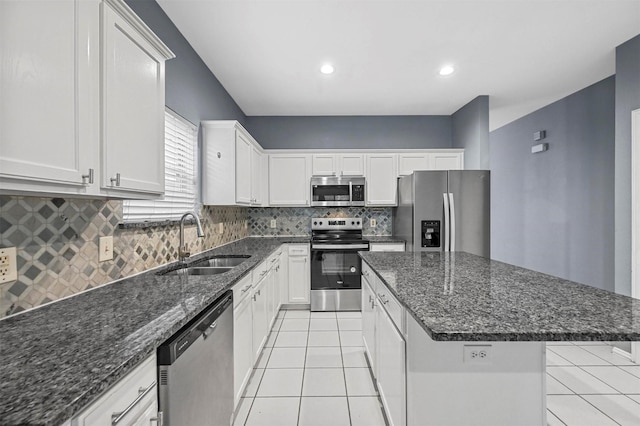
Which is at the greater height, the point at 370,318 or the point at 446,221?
the point at 446,221

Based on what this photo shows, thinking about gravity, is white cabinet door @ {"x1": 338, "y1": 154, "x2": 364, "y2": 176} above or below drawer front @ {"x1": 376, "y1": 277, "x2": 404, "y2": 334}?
above

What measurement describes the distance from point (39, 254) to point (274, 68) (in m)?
2.59

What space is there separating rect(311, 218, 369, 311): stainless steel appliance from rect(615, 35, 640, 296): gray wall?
8.06 ft

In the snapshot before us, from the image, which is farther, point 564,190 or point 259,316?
point 564,190

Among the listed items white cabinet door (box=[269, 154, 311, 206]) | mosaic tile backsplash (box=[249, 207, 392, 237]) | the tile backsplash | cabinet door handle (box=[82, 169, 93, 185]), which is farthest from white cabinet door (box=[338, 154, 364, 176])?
cabinet door handle (box=[82, 169, 93, 185])

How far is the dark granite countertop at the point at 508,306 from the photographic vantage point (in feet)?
3.14

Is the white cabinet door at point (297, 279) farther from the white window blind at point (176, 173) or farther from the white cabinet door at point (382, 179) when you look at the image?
the white window blind at point (176, 173)

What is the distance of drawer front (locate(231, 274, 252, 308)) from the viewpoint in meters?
1.90

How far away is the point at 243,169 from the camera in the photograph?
10.9 feet

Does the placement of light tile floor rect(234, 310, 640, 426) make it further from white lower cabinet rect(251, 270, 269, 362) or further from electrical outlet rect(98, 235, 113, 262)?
electrical outlet rect(98, 235, 113, 262)

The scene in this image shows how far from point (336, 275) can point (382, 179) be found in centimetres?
149

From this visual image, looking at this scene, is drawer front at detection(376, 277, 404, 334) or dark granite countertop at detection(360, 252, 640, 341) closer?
dark granite countertop at detection(360, 252, 640, 341)

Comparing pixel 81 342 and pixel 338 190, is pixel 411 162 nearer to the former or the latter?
pixel 338 190

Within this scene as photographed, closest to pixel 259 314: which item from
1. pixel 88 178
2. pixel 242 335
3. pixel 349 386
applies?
Answer: pixel 242 335
